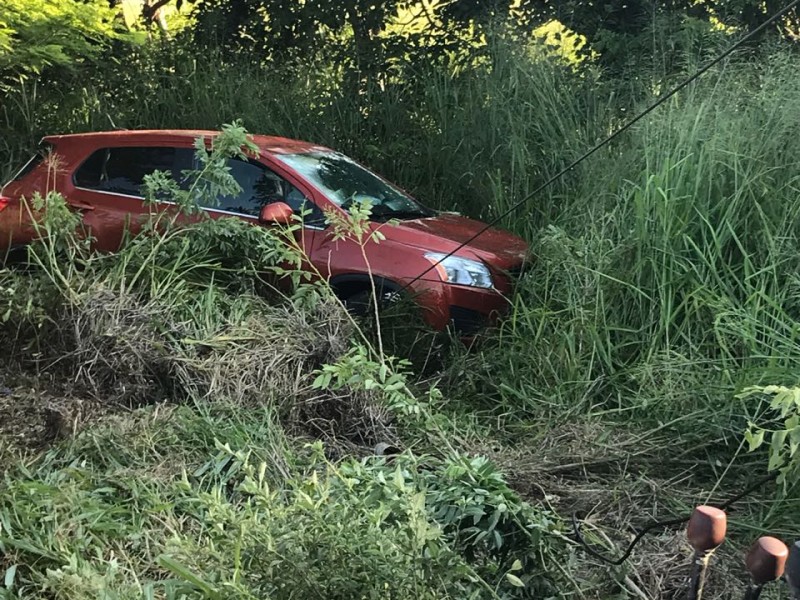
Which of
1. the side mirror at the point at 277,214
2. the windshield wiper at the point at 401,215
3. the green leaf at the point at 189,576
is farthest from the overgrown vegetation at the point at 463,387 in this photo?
the windshield wiper at the point at 401,215

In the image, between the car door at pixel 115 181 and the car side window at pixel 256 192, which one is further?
the car door at pixel 115 181

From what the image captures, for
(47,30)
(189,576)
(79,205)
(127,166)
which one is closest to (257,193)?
(127,166)

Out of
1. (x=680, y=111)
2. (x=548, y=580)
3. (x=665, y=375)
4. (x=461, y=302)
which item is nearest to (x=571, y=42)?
(x=680, y=111)

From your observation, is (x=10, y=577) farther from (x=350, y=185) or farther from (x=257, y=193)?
(x=350, y=185)

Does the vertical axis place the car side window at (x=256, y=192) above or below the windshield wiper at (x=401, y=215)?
above

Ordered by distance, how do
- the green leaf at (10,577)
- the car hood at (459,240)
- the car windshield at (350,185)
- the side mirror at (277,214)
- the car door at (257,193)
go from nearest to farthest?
the green leaf at (10,577) < the side mirror at (277,214) < the car hood at (459,240) < the car door at (257,193) < the car windshield at (350,185)

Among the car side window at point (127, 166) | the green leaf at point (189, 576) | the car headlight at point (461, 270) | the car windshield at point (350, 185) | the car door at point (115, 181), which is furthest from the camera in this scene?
the car side window at point (127, 166)

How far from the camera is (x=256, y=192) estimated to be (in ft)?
17.4

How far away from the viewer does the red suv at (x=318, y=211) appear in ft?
15.6

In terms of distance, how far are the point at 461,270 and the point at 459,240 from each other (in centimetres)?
34

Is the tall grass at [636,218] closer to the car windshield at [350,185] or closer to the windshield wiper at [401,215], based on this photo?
the windshield wiper at [401,215]

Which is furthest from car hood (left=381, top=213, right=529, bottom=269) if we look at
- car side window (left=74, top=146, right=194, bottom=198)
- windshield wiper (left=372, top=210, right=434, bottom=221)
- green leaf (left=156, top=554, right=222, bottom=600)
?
green leaf (left=156, top=554, right=222, bottom=600)

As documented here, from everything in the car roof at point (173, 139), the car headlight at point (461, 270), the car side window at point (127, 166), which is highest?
the car roof at point (173, 139)

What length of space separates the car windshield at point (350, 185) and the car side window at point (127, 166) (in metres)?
0.91
